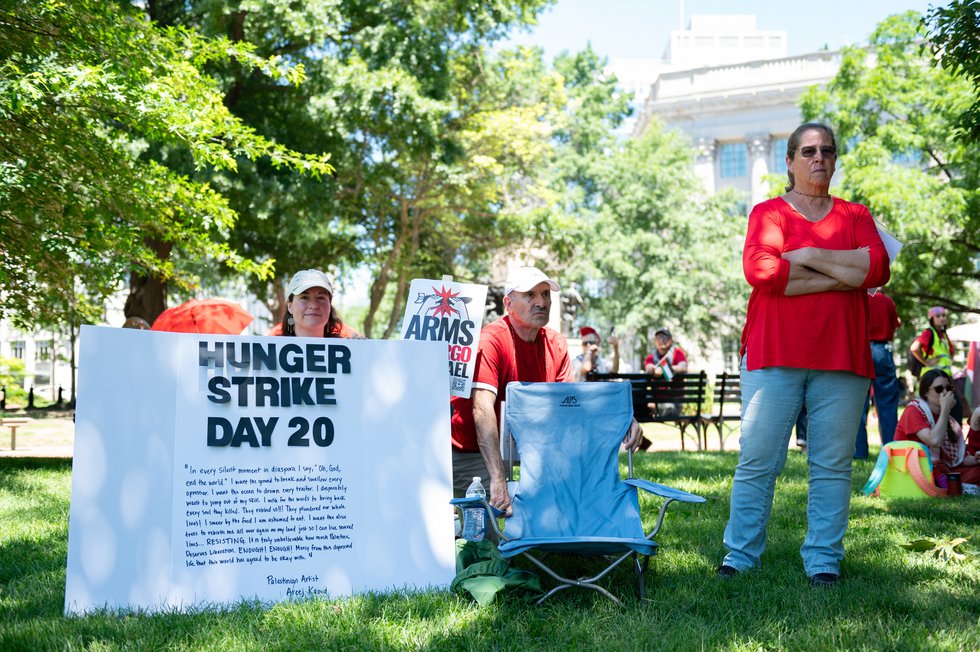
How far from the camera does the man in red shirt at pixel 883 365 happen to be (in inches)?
388

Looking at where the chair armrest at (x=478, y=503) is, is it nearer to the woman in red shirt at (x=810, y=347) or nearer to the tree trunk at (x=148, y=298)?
the woman in red shirt at (x=810, y=347)

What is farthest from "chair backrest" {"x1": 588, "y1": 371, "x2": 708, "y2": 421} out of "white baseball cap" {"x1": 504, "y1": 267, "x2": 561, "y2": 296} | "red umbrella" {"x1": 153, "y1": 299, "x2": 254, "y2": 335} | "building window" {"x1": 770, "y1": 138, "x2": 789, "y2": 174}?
"building window" {"x1": 770, "y1": 138, "x2": 789, "y2": 174}

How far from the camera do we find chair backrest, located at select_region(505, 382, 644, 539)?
498 cm

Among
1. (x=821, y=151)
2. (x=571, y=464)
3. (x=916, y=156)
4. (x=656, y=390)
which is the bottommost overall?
(x=571, y=464)

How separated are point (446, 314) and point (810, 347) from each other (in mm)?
2255

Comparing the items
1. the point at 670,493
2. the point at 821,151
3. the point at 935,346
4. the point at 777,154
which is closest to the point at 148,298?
the point at 935,346

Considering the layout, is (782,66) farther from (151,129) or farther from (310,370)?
(310,370)

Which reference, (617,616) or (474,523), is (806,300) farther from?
(474,523)

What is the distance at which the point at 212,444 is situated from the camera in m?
4.55

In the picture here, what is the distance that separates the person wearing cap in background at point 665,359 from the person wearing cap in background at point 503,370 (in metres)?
9.04

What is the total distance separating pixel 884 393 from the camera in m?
10.6

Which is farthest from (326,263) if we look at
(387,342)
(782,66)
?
(782,66)

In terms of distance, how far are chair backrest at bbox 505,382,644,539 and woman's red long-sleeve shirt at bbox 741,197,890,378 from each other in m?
0.87

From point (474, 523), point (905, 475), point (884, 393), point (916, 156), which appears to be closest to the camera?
point (474, 523)
